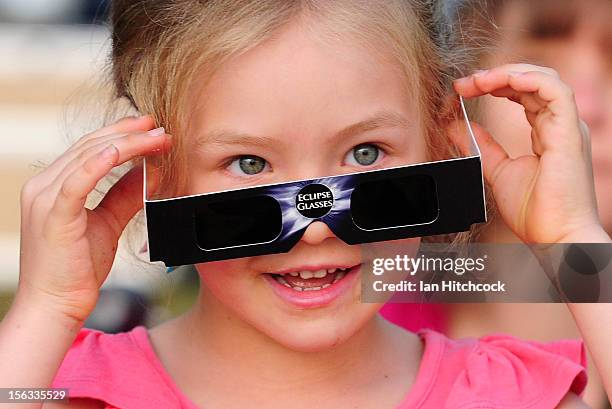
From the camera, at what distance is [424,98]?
1.75 meters

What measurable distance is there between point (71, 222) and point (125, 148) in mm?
144

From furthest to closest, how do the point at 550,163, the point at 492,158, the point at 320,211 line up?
the point at 492,158 → the point at 550,163 → the point at 320,211

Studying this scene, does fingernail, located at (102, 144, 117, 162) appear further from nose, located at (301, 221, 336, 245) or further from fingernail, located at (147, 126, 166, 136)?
nose, located at (301, 221, 336, 245)

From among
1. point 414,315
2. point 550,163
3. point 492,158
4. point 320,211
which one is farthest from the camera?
point 414,315

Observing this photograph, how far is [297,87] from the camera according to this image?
156 centimetres

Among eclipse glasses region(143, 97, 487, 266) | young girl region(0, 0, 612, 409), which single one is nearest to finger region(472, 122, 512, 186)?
young girl region(0, 0, 612, 409)

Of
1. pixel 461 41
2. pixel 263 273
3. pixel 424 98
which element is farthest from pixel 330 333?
pixel 461 41

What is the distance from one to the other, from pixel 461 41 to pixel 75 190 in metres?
0.78

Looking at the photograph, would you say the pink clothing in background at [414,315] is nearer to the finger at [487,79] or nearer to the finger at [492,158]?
the finger at [492,158]

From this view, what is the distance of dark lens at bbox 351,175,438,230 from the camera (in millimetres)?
1536

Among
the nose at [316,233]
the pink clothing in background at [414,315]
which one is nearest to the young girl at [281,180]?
the nose at [316,233]

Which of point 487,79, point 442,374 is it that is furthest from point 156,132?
point 442,374

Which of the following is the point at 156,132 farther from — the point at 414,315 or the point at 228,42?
the point at 414,315

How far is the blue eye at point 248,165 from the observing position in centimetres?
160
